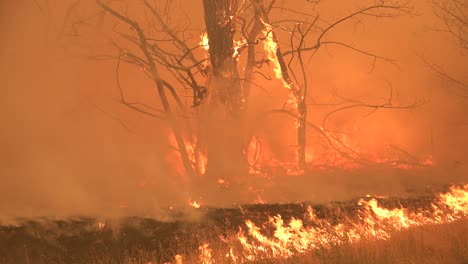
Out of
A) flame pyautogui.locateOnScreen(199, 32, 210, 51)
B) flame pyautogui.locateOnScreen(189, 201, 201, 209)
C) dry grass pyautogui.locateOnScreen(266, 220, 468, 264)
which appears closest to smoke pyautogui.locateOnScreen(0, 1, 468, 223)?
flame pyautogui.locateOnScreen(189, 201, 201, 209)

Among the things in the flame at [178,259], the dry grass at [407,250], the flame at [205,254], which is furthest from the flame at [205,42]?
the dry grass at [407,250]

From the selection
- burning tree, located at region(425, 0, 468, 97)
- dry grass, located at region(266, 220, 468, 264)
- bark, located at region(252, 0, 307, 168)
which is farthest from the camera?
burning tree, located at region(425, 0, 468, 97)

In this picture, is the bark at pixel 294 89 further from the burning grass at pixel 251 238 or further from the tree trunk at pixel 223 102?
the burning grass at pixel 251 238

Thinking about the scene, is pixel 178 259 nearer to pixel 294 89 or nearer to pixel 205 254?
pixel 205 254

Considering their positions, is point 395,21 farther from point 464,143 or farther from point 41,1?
point 41,1

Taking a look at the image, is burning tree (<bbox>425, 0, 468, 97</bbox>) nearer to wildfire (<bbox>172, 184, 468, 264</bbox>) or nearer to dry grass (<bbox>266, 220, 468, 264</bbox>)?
wildfire (<bbox>172, 184, 468, 264</bbox>)

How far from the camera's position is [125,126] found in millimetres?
13016

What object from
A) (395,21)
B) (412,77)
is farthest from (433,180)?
(395,21)

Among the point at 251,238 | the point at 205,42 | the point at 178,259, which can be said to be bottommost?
the point at 178,259

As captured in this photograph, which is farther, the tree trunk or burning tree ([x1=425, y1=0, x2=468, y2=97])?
burning tree ([x1=425, y1=0, x2=468, y2=97])

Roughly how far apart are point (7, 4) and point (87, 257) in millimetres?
7931

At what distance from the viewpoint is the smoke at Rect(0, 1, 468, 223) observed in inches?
438

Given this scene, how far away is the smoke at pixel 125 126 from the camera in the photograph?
11125 millimetres

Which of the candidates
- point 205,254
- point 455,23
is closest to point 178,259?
point 205,254
